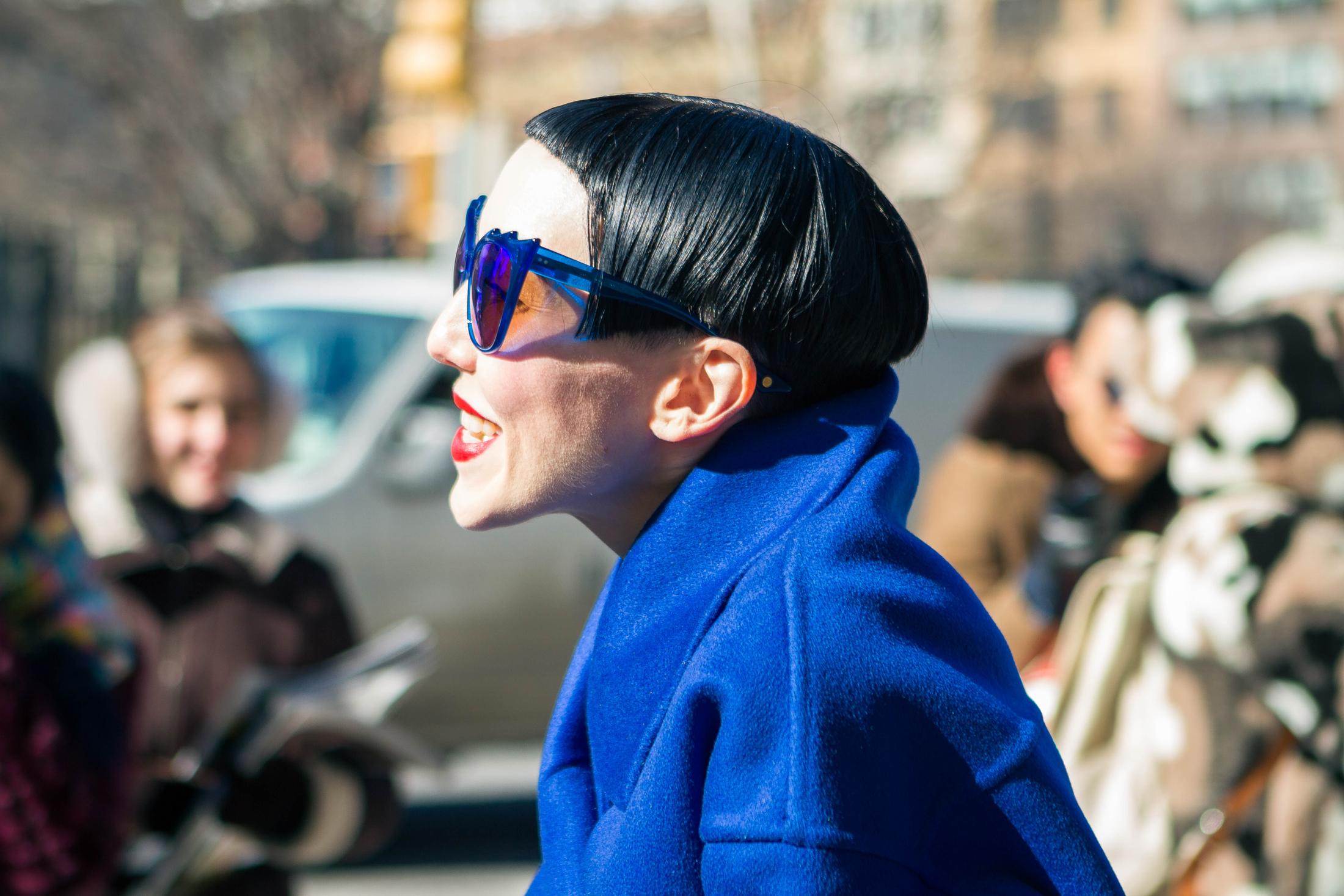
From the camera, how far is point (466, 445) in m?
1.27

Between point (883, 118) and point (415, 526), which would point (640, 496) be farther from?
point (883, 118)

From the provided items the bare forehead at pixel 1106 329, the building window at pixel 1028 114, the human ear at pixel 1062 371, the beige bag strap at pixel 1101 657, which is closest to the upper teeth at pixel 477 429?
the beige bag strap at pixel 1101 657

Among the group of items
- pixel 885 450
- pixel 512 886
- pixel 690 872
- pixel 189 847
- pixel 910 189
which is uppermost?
pixel 885 450

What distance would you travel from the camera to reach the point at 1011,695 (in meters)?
1.12

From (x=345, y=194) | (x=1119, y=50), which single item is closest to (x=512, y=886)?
(x=345, y=194)

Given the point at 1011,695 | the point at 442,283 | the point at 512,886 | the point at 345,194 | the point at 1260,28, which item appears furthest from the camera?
the point at 1260,28

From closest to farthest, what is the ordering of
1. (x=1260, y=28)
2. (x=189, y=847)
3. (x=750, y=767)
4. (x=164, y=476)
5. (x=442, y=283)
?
(x=750, y=767) → (x=189, y=847) → (x=164, y=476) → (x=442, y=283) → (x=1260, y=28)

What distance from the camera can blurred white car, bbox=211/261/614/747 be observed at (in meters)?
5.29

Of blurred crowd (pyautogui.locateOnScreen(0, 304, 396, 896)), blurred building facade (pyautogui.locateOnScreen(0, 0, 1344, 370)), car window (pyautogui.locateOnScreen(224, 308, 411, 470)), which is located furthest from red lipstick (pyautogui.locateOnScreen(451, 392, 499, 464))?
blurred building facade (pyautogui.locateOnScreen(0, 0, 1344, 370))

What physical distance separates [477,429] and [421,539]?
412cm

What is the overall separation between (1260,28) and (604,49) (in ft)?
112

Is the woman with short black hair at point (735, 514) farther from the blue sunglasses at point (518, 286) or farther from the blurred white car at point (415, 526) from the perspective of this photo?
the blurred white car at point (415, 526)

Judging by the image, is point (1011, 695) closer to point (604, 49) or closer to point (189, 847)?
point (189, 847)

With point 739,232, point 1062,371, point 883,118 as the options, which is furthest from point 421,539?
point 883,118
